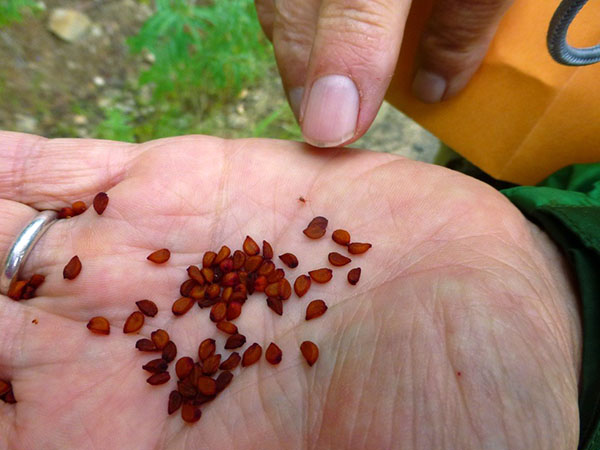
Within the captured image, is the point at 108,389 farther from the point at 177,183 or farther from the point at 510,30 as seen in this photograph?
the point at 510,30

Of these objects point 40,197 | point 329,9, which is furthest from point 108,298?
point 329,9

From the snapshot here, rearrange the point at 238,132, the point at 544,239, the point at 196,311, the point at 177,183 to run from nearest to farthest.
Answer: the point at 544,239 → the point at 196,311 → the point at 177,183 → the point at 238,132

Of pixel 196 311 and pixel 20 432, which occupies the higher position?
pixel 196 311

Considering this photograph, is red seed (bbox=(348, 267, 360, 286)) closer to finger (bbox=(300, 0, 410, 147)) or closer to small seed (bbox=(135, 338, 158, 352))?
finger (bbox=(300, 0, 410, 147))

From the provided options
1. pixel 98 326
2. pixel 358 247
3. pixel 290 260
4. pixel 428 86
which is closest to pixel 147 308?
pixel 98 326

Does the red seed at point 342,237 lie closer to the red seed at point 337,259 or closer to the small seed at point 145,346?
the red seed at point 337,259
